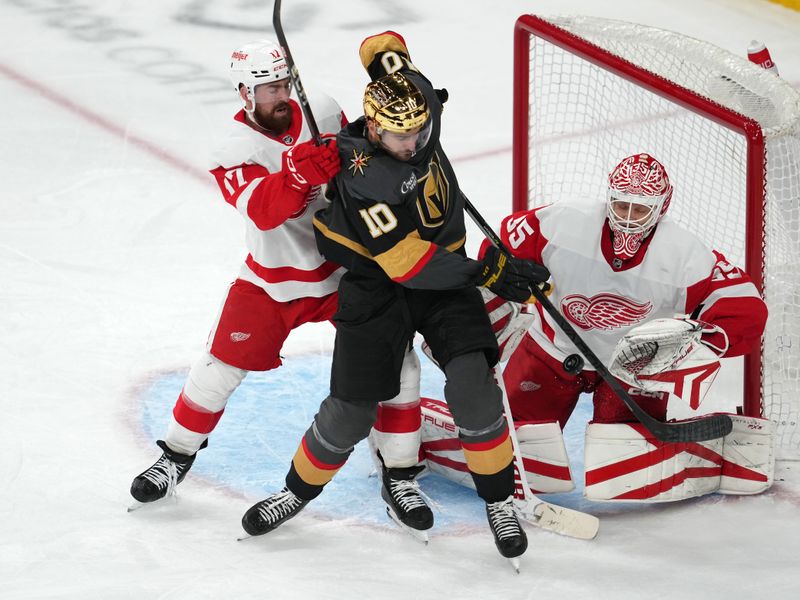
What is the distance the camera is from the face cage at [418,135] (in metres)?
2.74

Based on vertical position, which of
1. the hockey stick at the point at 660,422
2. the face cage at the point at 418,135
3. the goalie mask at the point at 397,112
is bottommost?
the hockey stick at the point at 660,422

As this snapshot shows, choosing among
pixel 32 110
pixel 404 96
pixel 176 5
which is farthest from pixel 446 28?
pixel 404 96

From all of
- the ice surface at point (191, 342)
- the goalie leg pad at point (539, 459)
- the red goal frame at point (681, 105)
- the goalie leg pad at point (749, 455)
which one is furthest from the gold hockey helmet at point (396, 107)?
the goalie leg pad at point (749, 455)

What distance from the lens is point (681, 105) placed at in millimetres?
3191

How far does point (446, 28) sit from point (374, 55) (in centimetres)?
349

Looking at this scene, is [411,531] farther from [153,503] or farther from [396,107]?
[396,107]

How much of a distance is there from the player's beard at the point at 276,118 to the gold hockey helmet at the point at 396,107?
0.33 meters

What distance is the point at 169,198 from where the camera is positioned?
4.89 metres

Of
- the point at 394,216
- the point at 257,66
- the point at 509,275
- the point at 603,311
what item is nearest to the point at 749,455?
the point at 603,311

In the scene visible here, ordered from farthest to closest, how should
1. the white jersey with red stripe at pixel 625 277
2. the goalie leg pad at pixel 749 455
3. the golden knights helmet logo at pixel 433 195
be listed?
the goalie leg pad at pixel 749 455
the white jersey with red stripe at pixel 625 277
the golden knights helmet logo at pixel 433 195

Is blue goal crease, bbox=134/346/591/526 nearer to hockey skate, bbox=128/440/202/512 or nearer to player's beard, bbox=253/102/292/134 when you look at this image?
hockey skate, bbox=128/440/202/512

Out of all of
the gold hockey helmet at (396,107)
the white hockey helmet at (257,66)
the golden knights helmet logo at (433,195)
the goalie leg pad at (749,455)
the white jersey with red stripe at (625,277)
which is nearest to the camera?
the gold hockey helmet at (396,107)

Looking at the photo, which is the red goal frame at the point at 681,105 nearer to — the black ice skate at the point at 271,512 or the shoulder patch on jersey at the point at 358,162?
the shoulder patch on jersey at the point at 358,162

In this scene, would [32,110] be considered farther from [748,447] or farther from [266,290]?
[748,447]
